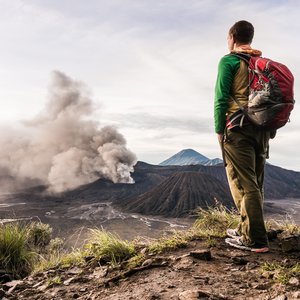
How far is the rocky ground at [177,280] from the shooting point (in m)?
2.30

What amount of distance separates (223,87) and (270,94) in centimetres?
46

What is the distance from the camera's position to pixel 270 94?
3094mm

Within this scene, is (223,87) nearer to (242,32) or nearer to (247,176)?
(242,32)

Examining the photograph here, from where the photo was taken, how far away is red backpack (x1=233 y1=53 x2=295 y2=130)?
3098mm

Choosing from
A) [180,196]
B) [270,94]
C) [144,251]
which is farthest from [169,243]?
[180,196]

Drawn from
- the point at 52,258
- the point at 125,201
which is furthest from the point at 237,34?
the point at 125,201

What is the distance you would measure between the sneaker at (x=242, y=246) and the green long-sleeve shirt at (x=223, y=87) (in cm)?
109

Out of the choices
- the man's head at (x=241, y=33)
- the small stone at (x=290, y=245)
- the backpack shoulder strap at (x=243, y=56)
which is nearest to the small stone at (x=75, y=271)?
the small stone at (x=290, y=245)

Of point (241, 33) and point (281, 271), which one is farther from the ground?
point (241, 33)

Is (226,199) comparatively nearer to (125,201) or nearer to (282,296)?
(125,201)

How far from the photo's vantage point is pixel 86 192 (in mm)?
125625

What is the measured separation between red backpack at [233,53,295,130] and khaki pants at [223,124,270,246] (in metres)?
0.20

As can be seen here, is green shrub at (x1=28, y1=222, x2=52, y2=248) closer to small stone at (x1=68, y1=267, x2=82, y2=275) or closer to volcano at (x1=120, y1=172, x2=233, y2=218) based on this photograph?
small stone at (x1=68, y1=267, x2=82, y2=275)

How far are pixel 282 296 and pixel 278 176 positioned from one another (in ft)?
523
